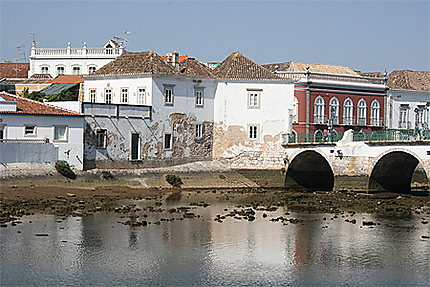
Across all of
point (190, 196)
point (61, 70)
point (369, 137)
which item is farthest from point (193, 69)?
point (61, 70)

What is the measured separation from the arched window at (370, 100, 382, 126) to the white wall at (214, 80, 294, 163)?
44.0 ft

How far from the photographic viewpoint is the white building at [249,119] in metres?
49.3

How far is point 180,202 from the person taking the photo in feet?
125

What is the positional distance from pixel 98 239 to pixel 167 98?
2154 cm

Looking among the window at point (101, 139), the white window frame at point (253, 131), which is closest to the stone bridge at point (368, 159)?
the white window frame at point (253, 131)

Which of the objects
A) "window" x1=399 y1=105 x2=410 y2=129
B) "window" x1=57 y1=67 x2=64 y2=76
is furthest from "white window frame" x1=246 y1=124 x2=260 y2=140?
"window" x1=57 y1=67 x2=64 y2=76

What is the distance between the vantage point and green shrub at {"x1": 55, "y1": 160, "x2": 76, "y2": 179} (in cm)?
4050

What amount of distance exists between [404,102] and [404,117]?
1.27 m

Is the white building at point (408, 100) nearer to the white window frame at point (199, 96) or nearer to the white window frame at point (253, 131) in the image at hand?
the white window frame at point (253, 131)

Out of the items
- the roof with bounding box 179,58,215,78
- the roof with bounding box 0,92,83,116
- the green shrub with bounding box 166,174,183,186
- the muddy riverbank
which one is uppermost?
the roof with bounding box 179,58,215,78

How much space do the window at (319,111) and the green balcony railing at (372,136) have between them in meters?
8.55

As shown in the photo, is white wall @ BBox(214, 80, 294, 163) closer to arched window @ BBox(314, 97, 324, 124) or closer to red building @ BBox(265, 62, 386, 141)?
red building @ BBox(265, 62, 386, 141)

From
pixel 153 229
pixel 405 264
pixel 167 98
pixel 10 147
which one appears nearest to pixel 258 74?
pixel 167 98

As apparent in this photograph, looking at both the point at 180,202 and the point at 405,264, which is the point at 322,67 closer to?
the point at 180,202
